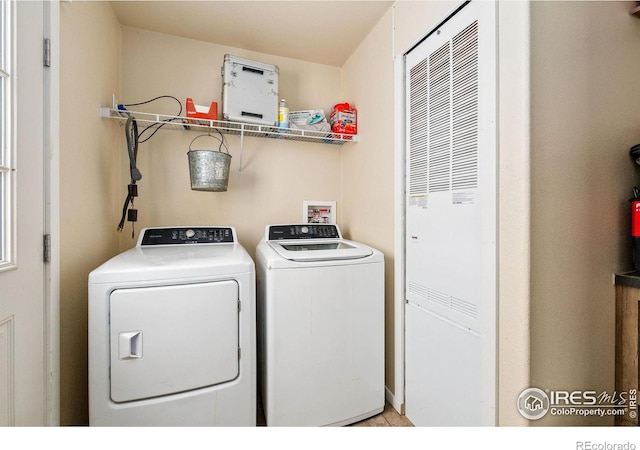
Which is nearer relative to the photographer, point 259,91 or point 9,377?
point 9,377

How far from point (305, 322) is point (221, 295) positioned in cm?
Answer: 47

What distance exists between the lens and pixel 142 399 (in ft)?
3.99

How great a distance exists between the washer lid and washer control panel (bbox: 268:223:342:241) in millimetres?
77

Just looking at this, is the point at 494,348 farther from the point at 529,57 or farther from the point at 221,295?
the point at 221,295

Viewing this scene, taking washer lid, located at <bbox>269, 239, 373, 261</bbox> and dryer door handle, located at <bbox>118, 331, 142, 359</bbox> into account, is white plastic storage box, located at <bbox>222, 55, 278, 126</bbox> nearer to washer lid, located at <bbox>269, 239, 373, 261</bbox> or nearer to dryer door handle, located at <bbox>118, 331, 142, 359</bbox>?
washer lid, located at <bbox>269, 239, 373, 261</bbox>

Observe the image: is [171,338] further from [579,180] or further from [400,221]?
[579,180]

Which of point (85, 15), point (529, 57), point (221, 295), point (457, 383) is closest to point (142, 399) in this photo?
point (221, 295)

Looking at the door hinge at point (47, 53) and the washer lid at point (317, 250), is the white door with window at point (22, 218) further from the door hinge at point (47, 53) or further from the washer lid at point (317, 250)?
the washer lid at point (317, 250)

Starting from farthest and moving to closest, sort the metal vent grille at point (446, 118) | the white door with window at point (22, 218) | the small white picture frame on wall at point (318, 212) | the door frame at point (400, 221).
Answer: the small white picture frame on wall at point (318, 212) < the door frame at point (400, 221) < the metal vent grille at point (446, 118) < the white door with window at point (22, 218)

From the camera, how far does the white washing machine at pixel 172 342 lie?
1.17 m

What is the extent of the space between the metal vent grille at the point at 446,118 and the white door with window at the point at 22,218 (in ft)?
5.67

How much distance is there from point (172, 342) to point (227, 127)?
4.80 feet

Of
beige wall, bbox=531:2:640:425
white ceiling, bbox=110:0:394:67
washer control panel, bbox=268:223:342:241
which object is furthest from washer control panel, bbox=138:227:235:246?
beige wall, bbox=531:2:640:425

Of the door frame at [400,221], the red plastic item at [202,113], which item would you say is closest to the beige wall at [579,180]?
the door frame at [400,221]
